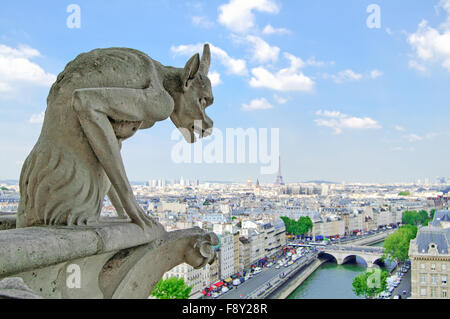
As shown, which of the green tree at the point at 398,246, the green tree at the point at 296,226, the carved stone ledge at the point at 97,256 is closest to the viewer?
the carved stone ledge at the point at 97,256

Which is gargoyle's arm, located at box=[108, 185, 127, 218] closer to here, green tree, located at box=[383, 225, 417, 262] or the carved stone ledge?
the carved stone ledge

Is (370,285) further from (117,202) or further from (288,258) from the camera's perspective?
(117,202)

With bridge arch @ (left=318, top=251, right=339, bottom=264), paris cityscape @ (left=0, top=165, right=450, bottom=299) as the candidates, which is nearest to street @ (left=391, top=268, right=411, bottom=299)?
paris cityscape @ (left=0, top=165, right=450, bottom=299)

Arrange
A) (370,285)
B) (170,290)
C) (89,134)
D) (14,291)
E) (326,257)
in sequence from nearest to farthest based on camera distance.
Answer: (14,291), (89,134), (170,290), (370,285), (326,257)

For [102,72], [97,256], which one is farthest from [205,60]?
[97,256]

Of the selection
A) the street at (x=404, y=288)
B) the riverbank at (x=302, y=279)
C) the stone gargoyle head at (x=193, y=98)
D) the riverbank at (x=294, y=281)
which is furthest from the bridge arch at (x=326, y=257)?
the stone gargoyle head at (x=193, y=98)

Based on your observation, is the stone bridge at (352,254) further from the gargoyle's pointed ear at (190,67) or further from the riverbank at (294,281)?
the gargoyle's pointed ear at (190,67)
